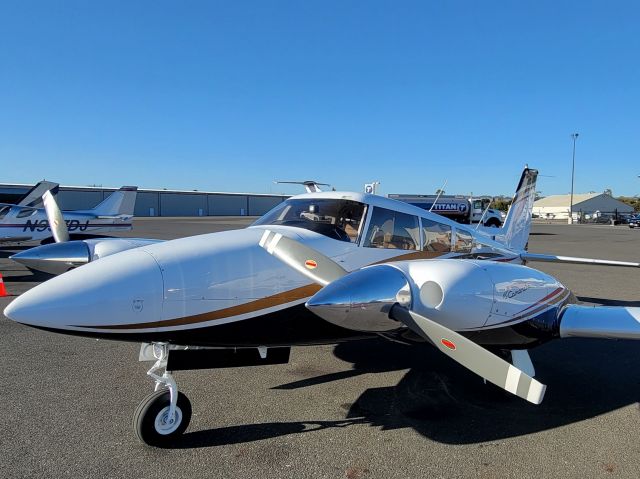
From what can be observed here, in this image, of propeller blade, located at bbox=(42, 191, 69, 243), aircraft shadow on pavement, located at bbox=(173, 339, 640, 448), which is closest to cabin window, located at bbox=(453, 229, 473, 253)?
aircraft shadow on pavement, located at bbox=(173, 339, 640, 448)

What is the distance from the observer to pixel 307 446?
375 centimetres

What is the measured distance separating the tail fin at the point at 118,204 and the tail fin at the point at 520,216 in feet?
51.3

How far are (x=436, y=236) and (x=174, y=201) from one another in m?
77.3

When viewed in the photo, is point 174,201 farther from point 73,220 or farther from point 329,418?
point 329,418

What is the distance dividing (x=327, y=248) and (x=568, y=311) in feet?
7.50

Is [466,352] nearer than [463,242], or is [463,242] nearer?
[466,352]

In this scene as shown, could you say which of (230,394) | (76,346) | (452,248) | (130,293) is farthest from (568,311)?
(76,346)

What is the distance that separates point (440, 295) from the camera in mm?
3682

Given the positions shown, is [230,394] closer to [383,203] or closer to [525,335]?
[383,203]

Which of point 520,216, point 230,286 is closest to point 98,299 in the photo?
point 230,286

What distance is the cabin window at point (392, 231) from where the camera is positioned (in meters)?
4.92

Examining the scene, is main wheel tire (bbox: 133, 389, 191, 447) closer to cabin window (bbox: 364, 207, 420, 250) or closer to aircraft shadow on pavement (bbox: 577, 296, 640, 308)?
cabin window (bbox: 364, 207, 420, 250)

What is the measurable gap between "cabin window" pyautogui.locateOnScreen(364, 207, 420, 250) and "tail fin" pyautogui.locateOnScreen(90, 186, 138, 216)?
55.4 ft

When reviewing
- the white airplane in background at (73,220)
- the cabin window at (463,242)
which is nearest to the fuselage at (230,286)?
the cabin window at (463,242)
